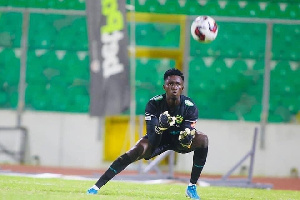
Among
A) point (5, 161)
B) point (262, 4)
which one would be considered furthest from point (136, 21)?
point (5, 161)

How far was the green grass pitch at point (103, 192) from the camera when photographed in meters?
12.1

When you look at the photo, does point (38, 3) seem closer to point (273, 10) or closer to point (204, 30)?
point (273, 10)

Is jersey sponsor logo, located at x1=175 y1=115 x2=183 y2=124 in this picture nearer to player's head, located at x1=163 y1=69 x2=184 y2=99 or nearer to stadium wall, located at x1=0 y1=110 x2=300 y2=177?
player's head, located at x1=163 y1=69 x2=184 y2=99

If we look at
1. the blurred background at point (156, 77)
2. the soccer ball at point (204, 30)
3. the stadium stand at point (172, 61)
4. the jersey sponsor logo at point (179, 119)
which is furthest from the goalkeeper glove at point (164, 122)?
the stadium stand at point (172, 61)

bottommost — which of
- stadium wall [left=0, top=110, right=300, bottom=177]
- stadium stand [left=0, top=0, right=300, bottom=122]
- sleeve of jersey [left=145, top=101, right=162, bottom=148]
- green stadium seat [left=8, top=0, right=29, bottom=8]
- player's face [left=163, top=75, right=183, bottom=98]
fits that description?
stadium wall [left=0, top=110, right=300, bottom=177]

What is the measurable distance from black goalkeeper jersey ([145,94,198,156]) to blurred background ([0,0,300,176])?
31.0 ft

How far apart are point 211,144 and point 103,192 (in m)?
9.30

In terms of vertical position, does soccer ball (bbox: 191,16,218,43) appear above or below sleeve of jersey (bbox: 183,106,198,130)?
above

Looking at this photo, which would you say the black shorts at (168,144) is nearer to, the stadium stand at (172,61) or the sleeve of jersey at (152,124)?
the sleeve of jersey at (152,124)

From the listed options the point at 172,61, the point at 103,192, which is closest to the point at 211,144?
the point at 172,61

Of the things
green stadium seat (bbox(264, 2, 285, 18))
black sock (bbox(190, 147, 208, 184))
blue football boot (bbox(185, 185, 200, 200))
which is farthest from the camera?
green stadium seat (bbox(264, 2, 285, 18))

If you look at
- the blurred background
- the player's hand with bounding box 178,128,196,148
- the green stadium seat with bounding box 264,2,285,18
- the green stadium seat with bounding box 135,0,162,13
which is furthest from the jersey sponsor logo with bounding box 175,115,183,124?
the green stadium seat with bounding box 264,2,285,18

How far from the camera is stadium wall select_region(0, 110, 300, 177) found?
22188 mm

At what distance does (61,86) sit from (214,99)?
355cm
